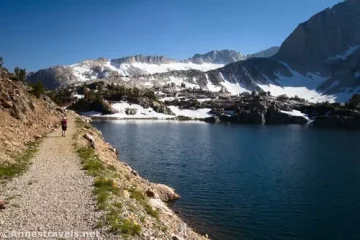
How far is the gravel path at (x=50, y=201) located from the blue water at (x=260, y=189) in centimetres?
1203

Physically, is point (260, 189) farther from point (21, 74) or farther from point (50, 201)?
point (21, 74)

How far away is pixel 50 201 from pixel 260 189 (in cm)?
3200

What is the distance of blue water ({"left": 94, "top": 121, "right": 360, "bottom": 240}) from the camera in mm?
33156

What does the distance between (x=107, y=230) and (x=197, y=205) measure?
2215 cm

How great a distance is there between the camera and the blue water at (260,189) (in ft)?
109

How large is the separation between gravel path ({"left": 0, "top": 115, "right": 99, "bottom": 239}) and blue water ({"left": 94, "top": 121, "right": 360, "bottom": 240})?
12034mm

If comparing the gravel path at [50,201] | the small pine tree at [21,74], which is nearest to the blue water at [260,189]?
the gravel path at [50,201]

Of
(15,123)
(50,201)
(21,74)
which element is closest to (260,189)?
(50,201)

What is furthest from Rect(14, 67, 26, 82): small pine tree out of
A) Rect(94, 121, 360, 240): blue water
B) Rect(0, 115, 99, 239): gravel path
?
Rect(0, 115, 99, 239): gravel path

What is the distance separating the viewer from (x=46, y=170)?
3108cm

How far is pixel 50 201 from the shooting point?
2238 cm

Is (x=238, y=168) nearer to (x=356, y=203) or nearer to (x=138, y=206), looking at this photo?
(x=356, y=203)

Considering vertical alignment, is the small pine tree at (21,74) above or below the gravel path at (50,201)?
above

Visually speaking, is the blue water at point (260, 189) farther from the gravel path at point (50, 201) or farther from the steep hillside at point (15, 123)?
the steep hillside at point (15, 123)
